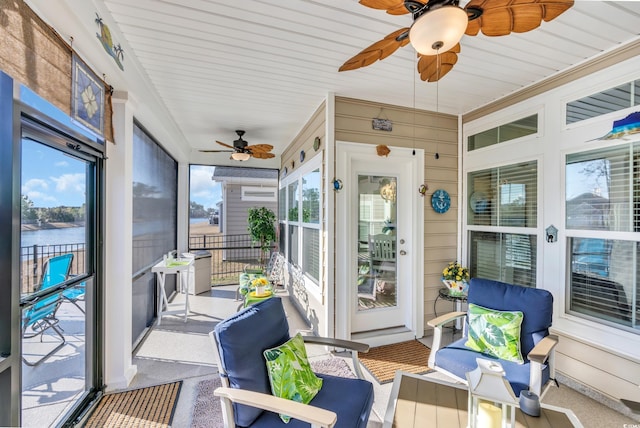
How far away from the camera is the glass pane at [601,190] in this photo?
7.26 ft

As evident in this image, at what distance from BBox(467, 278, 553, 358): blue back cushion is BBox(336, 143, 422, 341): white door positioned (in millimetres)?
1123

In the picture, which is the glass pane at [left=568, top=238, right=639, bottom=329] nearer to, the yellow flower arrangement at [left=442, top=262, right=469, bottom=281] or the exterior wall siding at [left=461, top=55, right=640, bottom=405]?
the exterior wall siding at [left=461, top=55, right=640, bottom=405]

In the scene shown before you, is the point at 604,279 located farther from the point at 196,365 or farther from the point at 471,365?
the point at 196,365

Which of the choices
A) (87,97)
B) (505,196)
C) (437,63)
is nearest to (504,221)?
(505,196)

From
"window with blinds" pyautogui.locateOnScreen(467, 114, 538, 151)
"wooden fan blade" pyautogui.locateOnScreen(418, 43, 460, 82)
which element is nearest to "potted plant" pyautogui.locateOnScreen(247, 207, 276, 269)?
"window with blinds" pyautogui.locateOnScreen(467, 114, 538, 151)

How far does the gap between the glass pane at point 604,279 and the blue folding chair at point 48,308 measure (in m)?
4.11

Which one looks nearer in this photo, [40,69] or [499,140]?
[40,69]

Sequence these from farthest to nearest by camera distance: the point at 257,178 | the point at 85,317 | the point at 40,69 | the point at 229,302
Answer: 1. the point at 257,178
2. the point at 229,302
3. the point at 85,317
4. the point at 40,69

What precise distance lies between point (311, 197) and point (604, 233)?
2991 mm

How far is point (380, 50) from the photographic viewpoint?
1692 millimetres

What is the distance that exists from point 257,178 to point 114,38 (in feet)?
19.5

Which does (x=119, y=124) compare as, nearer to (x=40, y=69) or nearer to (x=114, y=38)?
(x=114, y=38)

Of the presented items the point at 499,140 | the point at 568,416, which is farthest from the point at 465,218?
the point at 568,416

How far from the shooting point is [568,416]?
146cm
